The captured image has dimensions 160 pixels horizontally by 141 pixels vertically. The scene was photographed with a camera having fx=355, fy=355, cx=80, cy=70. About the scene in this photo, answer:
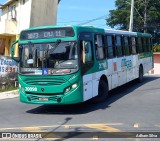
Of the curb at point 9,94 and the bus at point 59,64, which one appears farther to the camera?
the curb at point 9,94

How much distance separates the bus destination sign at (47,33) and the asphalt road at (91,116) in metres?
2.46

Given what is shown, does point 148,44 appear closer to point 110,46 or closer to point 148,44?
point 148,44

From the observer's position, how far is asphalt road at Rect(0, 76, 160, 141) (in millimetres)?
8883

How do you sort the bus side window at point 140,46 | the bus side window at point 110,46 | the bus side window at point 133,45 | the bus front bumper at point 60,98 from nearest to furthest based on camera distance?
1. the bus front bumper at point 60,98
2. the bus side window at point 110,46
3. the bus side window at point 133,45
4. the bus side window at point 140,46

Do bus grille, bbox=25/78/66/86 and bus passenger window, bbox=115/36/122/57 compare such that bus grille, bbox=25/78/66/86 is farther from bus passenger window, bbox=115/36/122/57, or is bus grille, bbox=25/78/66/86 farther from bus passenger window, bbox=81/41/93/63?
bus passenger window, bbox=115/36/122/57

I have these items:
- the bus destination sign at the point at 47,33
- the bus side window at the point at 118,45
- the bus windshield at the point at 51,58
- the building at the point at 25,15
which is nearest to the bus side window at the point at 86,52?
the bus windshield at the point at 51,58

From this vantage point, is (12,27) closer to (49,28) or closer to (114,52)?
(114,52)

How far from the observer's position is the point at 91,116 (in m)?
10.6

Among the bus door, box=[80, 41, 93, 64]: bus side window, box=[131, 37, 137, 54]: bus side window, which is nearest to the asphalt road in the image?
the bus door

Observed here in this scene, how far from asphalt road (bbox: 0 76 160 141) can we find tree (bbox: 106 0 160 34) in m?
34.5

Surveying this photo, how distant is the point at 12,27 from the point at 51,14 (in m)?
3.65

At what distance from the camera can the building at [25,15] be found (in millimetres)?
29183

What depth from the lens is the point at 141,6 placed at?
48156mm

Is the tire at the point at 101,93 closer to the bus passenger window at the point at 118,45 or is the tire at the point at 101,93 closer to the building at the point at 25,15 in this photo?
the bus passenger window at the point at 118,45
